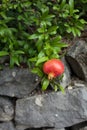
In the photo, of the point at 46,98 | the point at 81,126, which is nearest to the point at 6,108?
the point at 46,98

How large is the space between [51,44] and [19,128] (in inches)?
34.2

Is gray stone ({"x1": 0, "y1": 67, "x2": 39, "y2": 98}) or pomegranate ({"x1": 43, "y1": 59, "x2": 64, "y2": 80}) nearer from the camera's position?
pomegranate ({"x1": 43, "y1": 59, "x2": 64, "y2": 80})

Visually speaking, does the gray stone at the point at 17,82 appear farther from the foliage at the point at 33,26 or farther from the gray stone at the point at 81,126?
the gray stone at the point at 81,126

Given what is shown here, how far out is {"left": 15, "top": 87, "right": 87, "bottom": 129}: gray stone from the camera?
8.56 ft

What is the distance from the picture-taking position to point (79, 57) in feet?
8.48

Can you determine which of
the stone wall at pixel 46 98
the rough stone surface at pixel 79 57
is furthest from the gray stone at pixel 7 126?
the rough stone surface at pixel 79 57

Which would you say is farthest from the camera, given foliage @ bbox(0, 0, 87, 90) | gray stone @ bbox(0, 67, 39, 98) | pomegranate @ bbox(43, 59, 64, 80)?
gray stone @ bbox(0, 67, 39, 98)

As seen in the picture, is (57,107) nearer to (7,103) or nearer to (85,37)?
(7,103)

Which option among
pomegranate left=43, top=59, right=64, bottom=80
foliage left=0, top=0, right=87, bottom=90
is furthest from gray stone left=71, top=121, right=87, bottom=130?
pomegranate left=43, top=59, right=64, bottom=80

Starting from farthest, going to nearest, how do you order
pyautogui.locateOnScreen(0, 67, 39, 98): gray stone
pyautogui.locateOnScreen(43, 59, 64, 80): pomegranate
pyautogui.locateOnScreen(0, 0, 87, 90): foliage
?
pyautogui.locateOnScreen(0, 67, 39, 98): gray stone < pyautogui.locateOnScreen(0, 0, 87, 90): foliage < pyautogui.locateOnScreen(43, 59, 64, 80): pomegranate

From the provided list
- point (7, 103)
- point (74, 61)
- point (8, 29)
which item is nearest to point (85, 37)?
point (74, 61)

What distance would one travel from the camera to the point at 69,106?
104 inches

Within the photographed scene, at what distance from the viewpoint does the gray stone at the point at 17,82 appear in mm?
2572

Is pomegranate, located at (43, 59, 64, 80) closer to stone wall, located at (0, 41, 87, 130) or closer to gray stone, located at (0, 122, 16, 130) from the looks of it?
stone wall, located at (0, 41, 87, 130)
